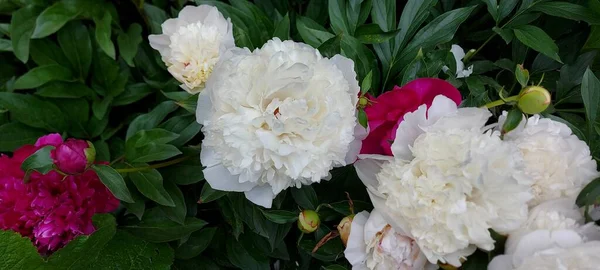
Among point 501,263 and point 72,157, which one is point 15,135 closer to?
point 72,157

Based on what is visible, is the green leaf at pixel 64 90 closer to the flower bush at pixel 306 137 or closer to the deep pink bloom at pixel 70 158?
the flower bush at pixel 306 137

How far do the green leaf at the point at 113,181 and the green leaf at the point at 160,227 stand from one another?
124mm

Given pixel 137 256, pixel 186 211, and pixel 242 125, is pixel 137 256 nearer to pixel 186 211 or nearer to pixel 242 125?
pixel 186 211

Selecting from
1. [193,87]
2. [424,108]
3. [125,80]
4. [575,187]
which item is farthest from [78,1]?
[575,187]

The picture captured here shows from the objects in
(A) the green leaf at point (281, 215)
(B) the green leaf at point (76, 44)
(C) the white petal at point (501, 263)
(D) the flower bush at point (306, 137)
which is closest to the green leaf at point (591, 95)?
(D) the flower bush at point (306, 137)

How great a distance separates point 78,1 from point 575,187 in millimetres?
881

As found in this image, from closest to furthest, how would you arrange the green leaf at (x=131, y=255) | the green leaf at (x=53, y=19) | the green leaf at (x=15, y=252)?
the green leaf at (x=15, y=252) → the green leaf at (x=131, y=255) → the green leaf at (x=53, y=19)

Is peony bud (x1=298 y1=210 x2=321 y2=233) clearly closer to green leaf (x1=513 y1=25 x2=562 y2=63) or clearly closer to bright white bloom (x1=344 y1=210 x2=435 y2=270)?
bright white bloom (x1=344 y1=210 x2=435 y2=270)

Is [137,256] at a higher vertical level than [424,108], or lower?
lower

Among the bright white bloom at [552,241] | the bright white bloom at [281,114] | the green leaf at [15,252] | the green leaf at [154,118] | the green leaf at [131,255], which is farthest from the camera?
the green leaf at [154,118]

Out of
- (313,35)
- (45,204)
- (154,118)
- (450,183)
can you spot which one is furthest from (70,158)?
(450,183)

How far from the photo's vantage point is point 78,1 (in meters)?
0.99

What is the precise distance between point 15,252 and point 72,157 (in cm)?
12

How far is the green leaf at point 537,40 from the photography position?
68 cm
